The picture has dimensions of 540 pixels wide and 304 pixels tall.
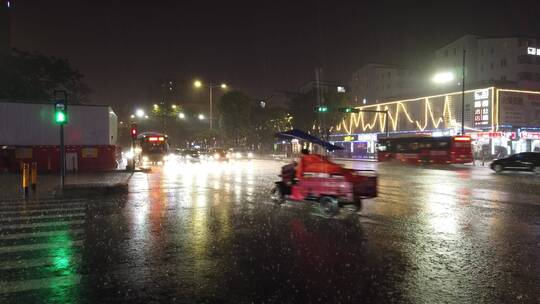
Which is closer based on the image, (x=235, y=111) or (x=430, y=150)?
(x=430, y=150)

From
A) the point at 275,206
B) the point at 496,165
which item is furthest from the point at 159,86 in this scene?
the point at 275,206

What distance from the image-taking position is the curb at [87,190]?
1582cm

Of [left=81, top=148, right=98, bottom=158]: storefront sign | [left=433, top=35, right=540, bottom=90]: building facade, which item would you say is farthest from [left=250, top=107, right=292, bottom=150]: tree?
[left=81, top=148, right=98, bottom=158]: storefront sign

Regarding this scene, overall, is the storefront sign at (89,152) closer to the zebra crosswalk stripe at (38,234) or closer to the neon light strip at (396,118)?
the zebra crosswalk stripe at (38,234)

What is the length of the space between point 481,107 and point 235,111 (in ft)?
135

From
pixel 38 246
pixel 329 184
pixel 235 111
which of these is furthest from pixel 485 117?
pixel 38 246

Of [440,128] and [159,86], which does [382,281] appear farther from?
[159,86]

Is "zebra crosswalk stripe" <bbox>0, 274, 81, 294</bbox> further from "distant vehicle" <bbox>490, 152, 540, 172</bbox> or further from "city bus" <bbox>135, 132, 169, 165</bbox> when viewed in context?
"city bus" <bbox>135, 132, 169, 165</bbox>

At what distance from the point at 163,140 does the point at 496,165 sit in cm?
3096

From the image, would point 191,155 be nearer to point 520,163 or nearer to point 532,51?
point 520,163

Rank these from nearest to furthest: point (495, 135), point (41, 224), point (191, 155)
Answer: point (41, 224)
point (495, 135)
point (191, 155)

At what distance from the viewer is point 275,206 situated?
514 inches

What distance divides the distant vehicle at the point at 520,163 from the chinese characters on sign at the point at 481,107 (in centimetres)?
1798

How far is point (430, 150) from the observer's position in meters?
38.8
